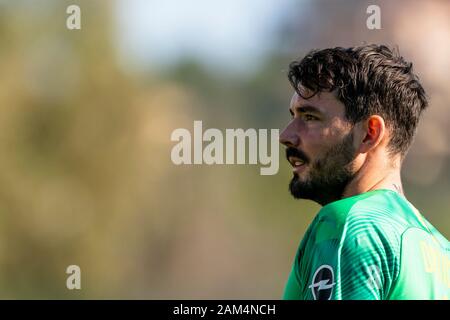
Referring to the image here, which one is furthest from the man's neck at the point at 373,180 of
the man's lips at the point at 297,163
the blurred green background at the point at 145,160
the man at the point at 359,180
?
the blurred green background at the point at 145,160

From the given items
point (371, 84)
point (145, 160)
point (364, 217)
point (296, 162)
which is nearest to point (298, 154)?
point (296, 162)

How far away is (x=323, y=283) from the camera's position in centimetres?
262

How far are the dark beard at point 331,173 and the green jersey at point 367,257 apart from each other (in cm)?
21

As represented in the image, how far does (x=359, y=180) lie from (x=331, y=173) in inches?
4.5

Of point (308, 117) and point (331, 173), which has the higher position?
point (308, 117)

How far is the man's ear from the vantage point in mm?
3059

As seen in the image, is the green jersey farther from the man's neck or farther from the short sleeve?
the man's neck

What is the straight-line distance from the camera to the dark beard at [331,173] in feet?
10.0

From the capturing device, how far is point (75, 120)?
62.2ft

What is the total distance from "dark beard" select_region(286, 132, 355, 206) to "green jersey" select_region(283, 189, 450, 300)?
0.69ft

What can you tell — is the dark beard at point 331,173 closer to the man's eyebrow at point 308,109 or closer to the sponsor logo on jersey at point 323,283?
the man's eyebrow at point 308,109

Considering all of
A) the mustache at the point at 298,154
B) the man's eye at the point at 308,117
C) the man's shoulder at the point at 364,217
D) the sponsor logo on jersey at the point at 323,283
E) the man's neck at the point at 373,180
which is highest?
the man's eye at the point at 308,117

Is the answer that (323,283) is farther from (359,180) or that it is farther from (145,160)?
(145,160)
